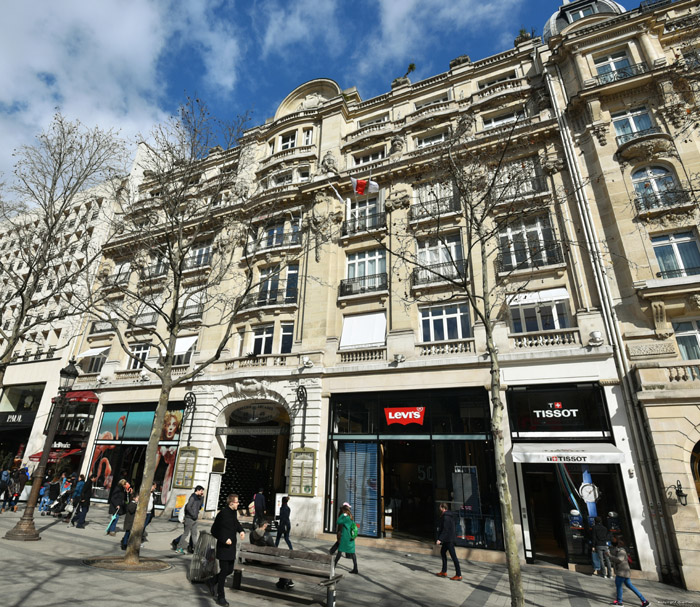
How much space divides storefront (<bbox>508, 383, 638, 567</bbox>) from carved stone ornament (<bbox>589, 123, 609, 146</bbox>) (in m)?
10.6

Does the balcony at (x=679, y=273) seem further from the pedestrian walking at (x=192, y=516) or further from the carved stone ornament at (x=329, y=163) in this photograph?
the pedestrian walking at (x=192, y=516)

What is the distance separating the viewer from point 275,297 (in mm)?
20969

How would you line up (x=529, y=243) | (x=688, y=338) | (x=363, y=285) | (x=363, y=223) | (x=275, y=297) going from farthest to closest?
1. (x=275, y=297)
2. (x=363, y=223)
3. (x=363, y=285)
4. (x=529, y=243)
5. (x=688, y=338)

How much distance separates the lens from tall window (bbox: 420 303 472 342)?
16.8 m

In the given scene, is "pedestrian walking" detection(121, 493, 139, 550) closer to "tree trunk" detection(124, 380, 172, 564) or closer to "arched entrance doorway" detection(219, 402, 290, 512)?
"tree trunk" detection(124, 380, 172, 564)

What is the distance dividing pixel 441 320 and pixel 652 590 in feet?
34.5

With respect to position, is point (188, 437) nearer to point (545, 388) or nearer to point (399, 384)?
point (399, 384)

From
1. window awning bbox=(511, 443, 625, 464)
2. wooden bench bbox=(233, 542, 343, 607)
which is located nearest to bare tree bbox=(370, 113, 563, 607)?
window awning bbox=(511, 443, 625, 464)

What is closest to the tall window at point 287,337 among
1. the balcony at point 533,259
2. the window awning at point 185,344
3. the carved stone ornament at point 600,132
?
the window awning at point 185,344

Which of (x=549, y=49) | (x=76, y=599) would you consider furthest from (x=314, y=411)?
(x=549, y=49)

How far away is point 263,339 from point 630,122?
1973 centimetres

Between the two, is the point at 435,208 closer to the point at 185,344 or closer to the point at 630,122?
the point at 630,122

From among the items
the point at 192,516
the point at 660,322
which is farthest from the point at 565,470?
the point at 192,516

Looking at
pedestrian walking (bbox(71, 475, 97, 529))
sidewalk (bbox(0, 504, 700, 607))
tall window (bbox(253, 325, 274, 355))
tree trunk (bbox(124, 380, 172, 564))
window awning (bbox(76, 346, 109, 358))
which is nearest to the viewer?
sidewalk (bbox(0, 504, 700, 607))
